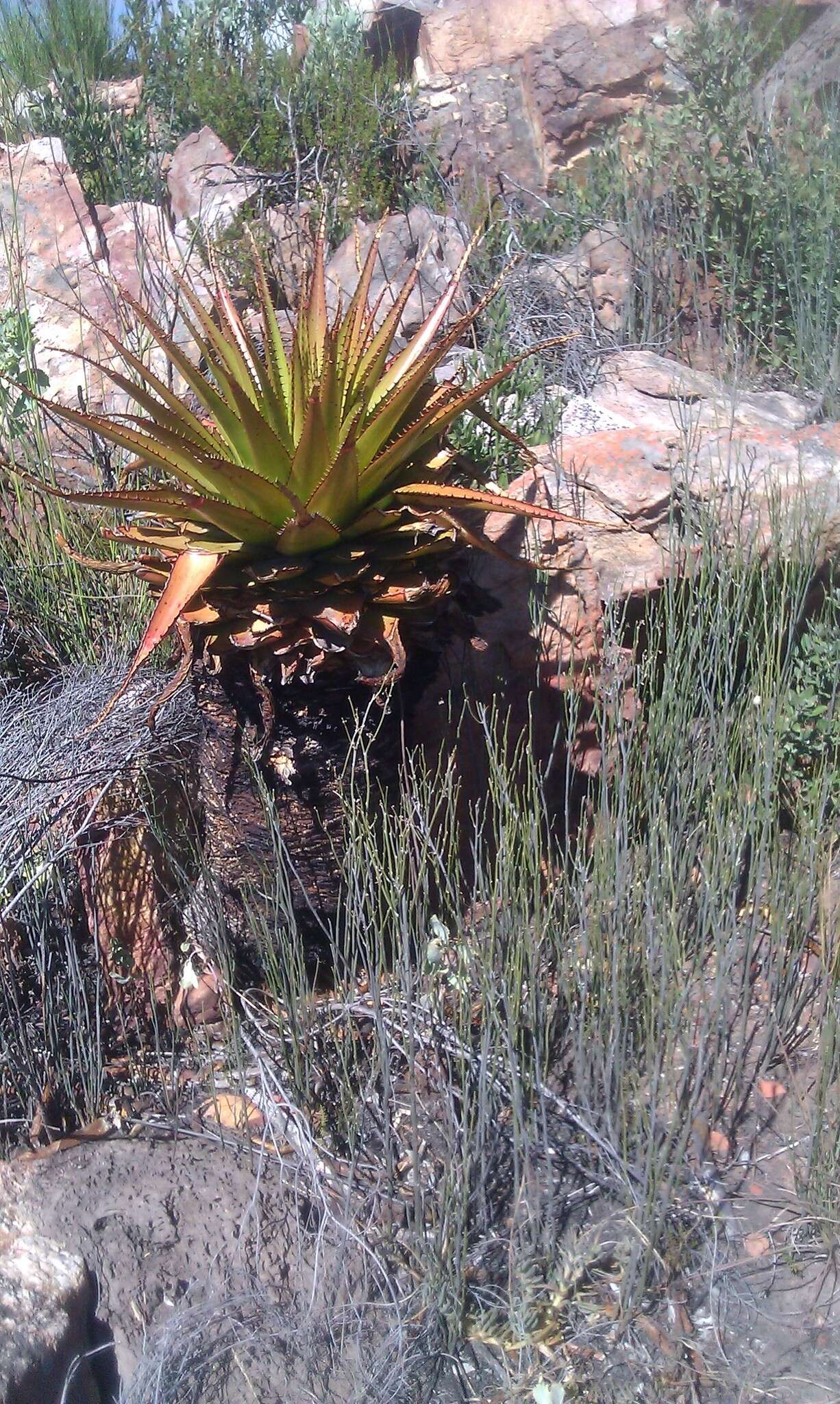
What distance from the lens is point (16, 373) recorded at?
3.68 m

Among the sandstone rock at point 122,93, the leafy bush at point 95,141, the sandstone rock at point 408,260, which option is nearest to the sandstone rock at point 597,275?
the sandstone rock at point 408,260

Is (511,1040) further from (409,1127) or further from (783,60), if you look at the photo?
(783,60)

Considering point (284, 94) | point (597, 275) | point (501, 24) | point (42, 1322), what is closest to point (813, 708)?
point (42, 1322)

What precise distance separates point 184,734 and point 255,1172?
44.4 inches

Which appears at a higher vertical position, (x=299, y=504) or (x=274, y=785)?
(x=299, y=504)

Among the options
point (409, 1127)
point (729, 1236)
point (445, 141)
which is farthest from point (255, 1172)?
point (445, 141)

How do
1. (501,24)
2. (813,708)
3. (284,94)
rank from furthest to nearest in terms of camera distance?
1. (501,24)
2. (284,94)
3. (813,708)

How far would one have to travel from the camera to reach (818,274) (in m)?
4.17

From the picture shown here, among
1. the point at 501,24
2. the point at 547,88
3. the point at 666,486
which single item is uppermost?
the point at 501,24

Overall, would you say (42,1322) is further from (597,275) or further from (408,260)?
(408,260)

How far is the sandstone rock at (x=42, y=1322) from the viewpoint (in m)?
1.86

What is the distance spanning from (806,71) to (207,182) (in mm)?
2883

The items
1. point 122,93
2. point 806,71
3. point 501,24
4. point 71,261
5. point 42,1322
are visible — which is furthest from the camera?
point 122,93

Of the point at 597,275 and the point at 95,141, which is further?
the point at 95,141
